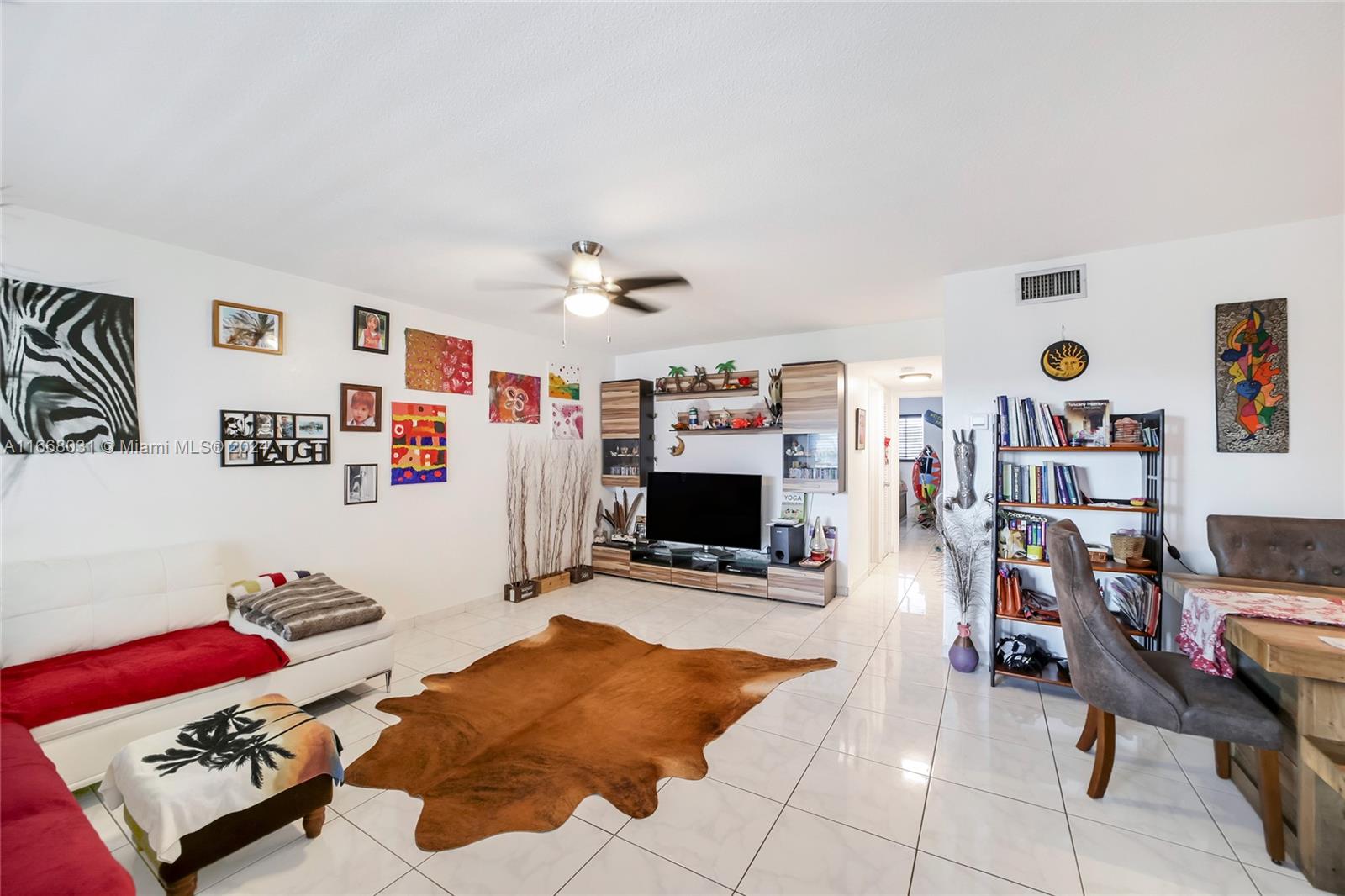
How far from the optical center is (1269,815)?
1911 millimetres

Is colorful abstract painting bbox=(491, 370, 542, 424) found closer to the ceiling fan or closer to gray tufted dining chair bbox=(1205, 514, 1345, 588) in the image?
the ceiling fan

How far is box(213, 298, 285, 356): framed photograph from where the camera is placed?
334 centimetres

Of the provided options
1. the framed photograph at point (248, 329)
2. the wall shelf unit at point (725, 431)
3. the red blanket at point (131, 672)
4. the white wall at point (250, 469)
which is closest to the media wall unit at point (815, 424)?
the wall shelf unit at point (725, 431)

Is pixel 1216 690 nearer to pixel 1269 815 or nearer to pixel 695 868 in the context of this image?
pixel 1269 815

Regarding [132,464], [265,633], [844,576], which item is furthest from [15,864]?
[844,576]

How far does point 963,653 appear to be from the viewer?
3.51 m

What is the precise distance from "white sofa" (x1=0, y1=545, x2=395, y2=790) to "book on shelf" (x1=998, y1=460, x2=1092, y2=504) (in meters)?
4.06

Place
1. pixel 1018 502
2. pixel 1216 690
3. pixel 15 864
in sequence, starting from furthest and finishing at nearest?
pixel 1018 502, pixel 1216 690, pixel 15 864

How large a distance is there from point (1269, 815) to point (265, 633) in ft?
15.0

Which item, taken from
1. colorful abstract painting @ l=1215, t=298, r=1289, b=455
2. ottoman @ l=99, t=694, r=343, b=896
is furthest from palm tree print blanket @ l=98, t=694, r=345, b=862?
colorful abstract painting @ l=1215, t=298, r=1289, b=455

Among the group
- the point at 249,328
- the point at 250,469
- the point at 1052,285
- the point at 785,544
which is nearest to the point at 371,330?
the point at 249,328

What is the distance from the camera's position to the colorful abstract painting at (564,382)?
18.9ft

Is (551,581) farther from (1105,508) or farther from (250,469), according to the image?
(1105,508)

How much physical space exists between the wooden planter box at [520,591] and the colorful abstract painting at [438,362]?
1.91 m
